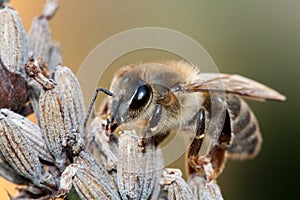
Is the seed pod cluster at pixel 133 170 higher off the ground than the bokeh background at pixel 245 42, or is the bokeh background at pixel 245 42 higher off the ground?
the bokeh background at pixel 245 42

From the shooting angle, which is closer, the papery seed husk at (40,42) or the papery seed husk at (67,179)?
the papery seed husk at (67,179)

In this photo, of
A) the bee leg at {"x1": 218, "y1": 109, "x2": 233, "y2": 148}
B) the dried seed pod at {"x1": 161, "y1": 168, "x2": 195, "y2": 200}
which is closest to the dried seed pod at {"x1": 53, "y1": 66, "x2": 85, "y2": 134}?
the dried seed pod at {"x1": 161, "y1": 168, "x2": 195, "y2": 200}

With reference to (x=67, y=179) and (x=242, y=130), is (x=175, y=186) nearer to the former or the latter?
(x=67, y=179)

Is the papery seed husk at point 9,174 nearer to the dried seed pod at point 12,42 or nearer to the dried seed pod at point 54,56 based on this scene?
the dried seed pod at point 12,42

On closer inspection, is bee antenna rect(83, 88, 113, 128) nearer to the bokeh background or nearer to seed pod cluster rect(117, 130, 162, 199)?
seed pod cluster rect(117, 130, 162, 199)

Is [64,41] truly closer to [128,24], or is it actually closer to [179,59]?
[128,24]

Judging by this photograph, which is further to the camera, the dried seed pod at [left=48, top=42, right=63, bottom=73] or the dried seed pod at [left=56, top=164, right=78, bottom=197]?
the dried seed pod at [left=48, top=42, right=63, bottom=73]

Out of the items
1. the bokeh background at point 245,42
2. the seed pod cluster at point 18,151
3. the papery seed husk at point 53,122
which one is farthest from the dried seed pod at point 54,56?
the bokeh background at point 245,42
